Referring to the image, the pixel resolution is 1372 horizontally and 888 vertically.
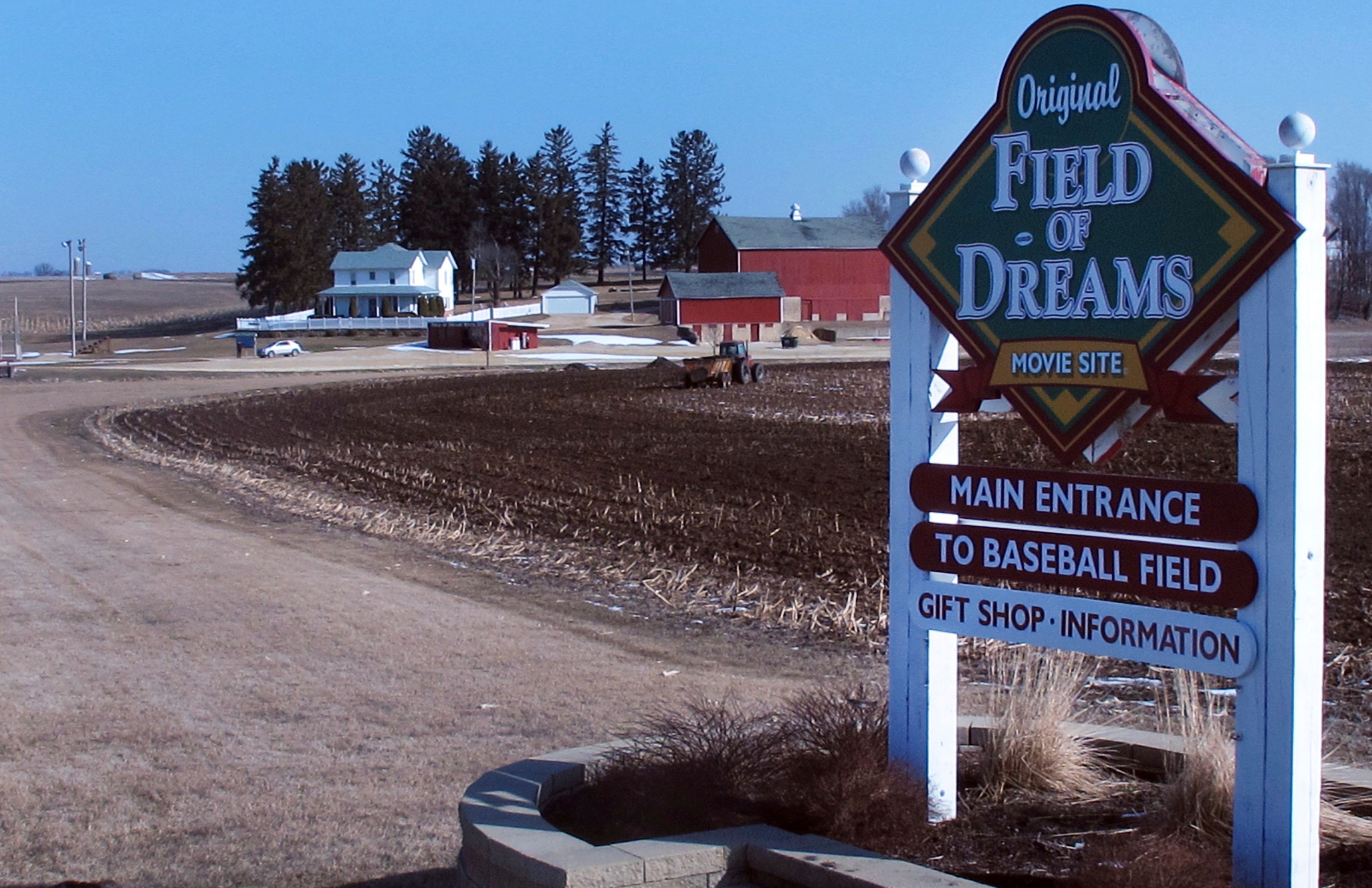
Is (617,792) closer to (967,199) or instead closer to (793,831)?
(793,831)

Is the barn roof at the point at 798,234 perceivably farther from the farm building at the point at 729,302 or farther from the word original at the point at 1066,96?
the word original at the point at 1066,96

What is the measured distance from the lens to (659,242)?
142250 mm

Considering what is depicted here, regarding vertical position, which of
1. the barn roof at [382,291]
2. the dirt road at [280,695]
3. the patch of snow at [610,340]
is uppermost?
the barn roof at [382,291]

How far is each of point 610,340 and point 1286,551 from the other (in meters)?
78.1

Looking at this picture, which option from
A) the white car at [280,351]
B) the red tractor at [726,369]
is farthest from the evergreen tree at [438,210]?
the red tractor at [726,369]

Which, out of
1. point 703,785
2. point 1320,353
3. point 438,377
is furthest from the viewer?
point 438,377

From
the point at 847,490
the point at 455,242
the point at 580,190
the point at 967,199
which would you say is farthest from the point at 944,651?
the point at 580,190

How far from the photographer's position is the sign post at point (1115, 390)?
4.27 m

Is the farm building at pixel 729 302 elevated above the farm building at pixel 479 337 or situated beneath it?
elevated above

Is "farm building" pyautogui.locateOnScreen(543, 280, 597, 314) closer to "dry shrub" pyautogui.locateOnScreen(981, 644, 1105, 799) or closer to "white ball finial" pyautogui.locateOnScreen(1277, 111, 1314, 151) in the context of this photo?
"dry shrub" pyautogui.locateOnScreen(981, 644, 1105, 799)

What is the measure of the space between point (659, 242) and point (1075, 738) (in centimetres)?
13848

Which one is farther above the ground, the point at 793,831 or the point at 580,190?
the point at 580,190

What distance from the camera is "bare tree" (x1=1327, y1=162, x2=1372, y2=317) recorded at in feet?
267

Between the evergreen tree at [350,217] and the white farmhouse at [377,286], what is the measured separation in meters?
21.5
